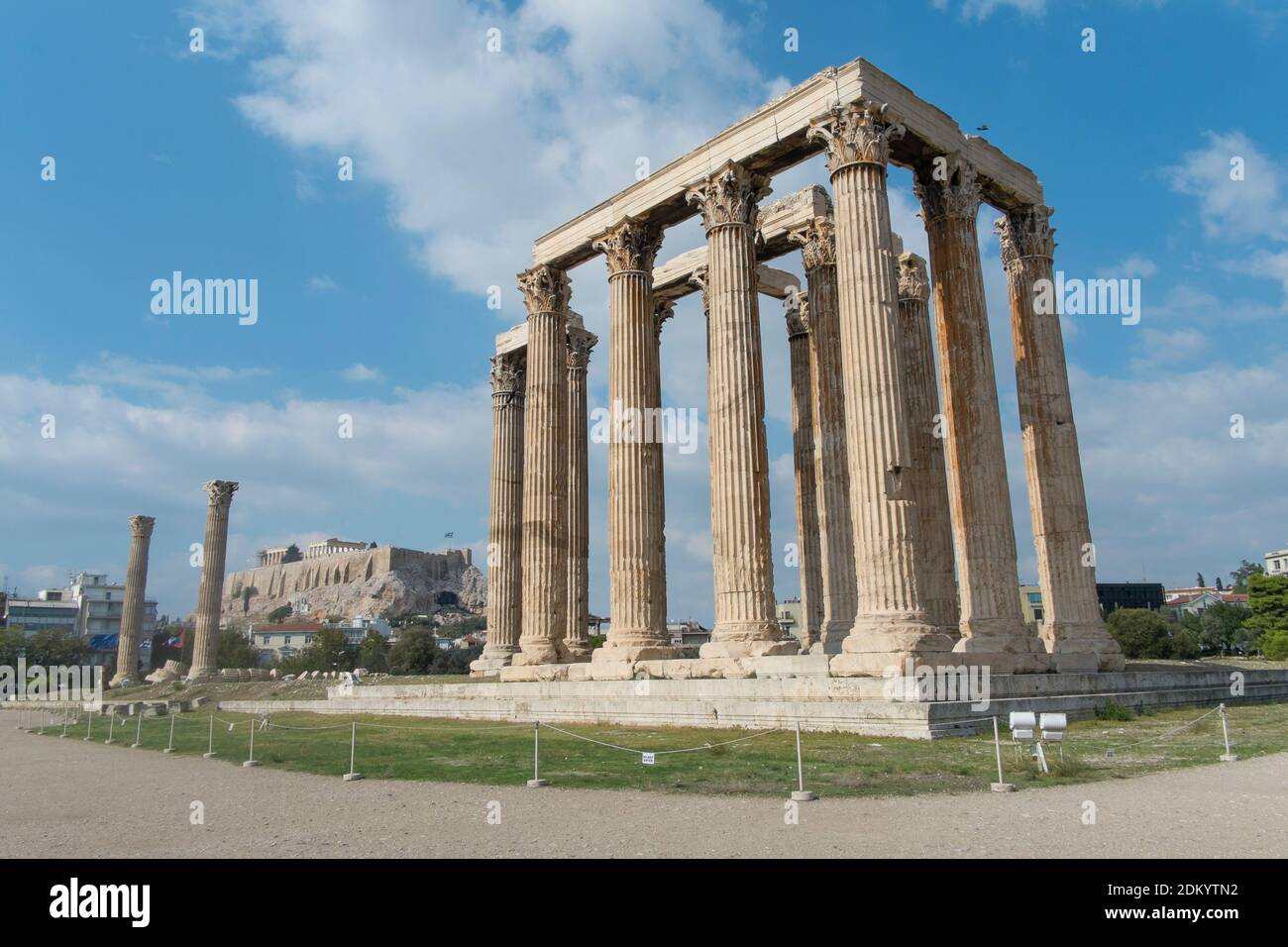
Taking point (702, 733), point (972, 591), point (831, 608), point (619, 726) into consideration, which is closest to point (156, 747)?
point (619, 726)

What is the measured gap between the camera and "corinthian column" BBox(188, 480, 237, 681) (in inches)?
2635

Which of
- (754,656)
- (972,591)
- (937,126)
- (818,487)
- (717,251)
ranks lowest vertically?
(754,656)

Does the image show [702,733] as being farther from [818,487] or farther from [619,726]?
[818,487]

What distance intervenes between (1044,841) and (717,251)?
815 inches

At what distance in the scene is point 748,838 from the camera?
862cm

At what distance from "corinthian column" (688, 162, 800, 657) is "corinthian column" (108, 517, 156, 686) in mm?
66381

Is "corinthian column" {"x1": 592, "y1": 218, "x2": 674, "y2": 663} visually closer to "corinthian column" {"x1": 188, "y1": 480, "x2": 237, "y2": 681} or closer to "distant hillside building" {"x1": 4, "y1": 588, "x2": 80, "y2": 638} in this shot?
"corinthian column" {"x1": 188, "y1": 480, "x2": 237, "y2": 681}

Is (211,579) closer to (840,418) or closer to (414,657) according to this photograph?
(414,657)

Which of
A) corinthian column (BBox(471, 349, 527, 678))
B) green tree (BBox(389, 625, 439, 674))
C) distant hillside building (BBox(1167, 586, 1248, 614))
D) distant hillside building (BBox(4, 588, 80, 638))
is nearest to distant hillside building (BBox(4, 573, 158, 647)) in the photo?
distant hillside building (BBox(4, 588, 80, 638))

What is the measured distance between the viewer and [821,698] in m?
18.7

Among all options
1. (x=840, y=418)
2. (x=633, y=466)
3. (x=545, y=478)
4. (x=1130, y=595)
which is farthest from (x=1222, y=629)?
(x=633, y=466)

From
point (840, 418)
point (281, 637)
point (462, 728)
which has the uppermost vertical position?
point (840, 418)

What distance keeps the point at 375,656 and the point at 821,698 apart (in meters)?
88.8
